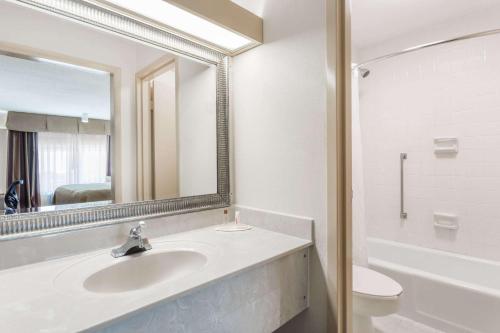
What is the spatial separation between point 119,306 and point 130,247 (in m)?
0.40

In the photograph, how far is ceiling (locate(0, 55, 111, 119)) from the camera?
0.86 meters

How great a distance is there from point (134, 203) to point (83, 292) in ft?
1.53

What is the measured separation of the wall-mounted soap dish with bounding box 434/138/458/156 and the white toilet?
51.2 inches

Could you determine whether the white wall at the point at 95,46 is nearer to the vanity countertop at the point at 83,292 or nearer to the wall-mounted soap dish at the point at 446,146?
the vanity countertop at the point at 83,292

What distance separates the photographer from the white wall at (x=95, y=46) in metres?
0.88

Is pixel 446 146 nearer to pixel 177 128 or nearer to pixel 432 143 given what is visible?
pixel 432 143

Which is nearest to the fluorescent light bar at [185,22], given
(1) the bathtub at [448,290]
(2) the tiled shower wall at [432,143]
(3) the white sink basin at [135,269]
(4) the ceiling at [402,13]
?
(3) the white sink basin at [135,269]

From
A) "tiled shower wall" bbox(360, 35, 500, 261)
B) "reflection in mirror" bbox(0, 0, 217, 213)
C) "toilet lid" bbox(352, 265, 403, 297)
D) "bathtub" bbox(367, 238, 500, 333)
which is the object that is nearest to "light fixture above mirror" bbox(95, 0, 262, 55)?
"reflection in mirror" bbox(0, 0, 217, 213)

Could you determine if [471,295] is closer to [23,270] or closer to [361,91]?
[361,91]

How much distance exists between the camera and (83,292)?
694 millimetres

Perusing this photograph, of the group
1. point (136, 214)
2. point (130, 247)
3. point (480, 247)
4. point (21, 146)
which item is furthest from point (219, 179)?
point (480, 247)

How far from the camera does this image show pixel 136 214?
3.66ft

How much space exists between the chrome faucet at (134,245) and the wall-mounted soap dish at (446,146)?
2307 mm

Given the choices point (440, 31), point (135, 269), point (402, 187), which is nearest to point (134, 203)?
point (135, 269)
